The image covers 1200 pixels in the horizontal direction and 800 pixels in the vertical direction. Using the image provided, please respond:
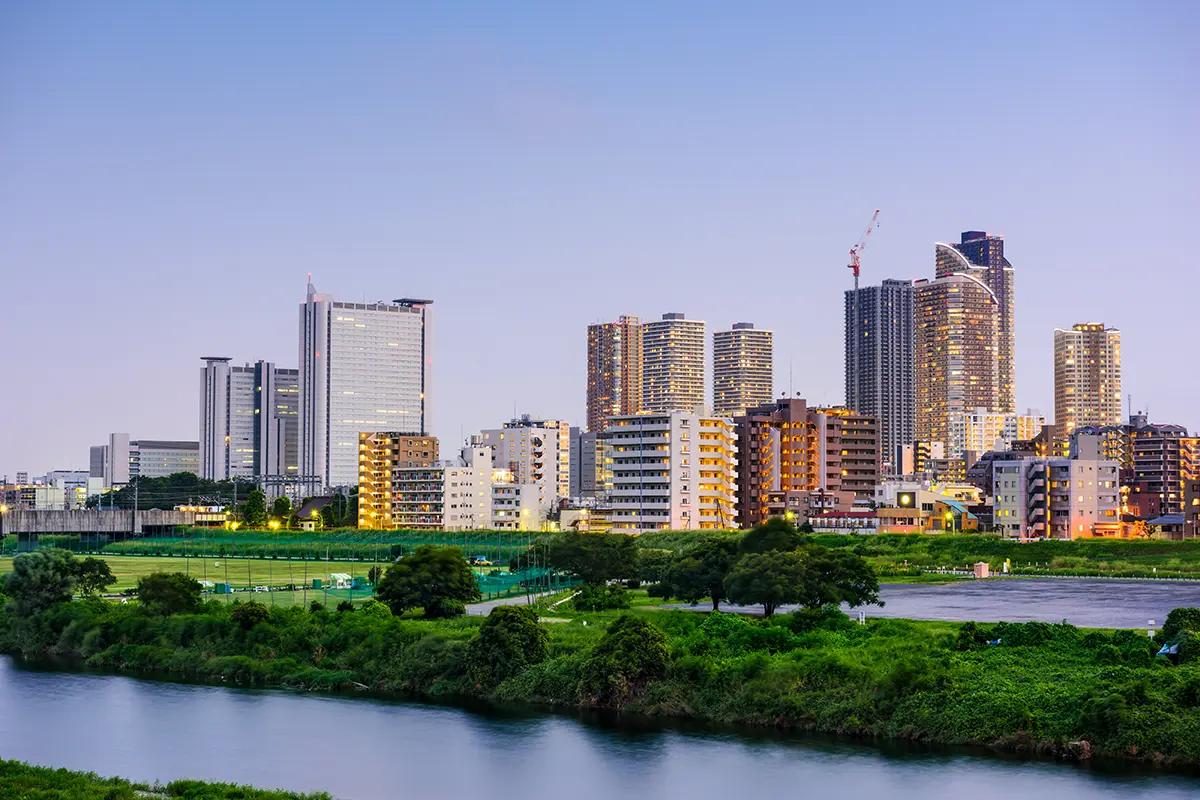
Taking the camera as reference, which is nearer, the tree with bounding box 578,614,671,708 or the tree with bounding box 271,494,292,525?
the tree with bounding box 578,614,671,708

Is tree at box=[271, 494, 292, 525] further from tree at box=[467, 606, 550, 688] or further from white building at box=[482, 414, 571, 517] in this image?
tree at box=[467, 606, 550, 688]

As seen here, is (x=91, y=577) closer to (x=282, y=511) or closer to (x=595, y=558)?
(x=595, y=558)

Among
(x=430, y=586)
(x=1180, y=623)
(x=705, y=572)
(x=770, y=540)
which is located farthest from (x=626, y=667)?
(x=770, y=540)

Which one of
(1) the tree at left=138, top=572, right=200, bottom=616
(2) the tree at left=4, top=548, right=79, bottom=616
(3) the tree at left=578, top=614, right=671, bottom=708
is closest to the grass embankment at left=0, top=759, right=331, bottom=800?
(3) the tree at left=578, top=614, right=671, bottom=708

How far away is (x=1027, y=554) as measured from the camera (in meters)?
94.3

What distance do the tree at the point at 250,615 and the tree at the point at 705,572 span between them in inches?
660

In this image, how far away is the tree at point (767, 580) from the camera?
166ft

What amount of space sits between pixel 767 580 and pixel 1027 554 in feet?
162

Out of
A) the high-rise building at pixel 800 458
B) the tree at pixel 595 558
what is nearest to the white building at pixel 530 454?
the high-rise building at pixel 800 458

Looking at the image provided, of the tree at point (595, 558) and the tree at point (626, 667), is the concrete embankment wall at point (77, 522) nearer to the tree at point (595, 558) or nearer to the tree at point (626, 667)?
the tree at point (595, 558)

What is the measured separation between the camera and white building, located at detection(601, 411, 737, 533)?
A: 11688cm

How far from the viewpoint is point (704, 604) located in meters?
62.3

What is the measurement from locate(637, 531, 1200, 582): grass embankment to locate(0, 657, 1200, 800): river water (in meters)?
46.4

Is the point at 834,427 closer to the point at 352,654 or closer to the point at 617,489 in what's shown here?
the point at 617,489
